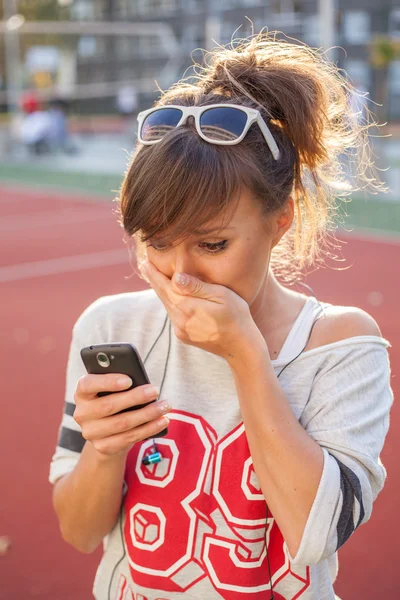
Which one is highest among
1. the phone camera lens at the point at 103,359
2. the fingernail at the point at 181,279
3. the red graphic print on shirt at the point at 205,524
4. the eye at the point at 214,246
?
the eye at the point at 214,246

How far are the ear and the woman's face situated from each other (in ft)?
0.37

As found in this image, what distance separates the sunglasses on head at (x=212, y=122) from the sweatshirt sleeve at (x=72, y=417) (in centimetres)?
49

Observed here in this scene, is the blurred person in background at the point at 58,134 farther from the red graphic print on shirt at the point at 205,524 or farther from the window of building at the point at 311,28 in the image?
the red graphic print on shirt at the point at 205,524

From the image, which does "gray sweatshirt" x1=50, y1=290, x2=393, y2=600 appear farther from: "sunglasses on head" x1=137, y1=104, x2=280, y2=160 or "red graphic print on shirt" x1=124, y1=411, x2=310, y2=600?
"sunglasses on head" x1=137, y1=104, x2=280, y2=160

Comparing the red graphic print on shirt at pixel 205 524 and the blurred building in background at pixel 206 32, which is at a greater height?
the red graphic print on shirt at pixel 205 524

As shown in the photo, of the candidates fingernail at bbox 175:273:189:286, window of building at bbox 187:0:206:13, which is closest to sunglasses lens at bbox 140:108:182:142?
fingernail at bbox 175:273:189:286

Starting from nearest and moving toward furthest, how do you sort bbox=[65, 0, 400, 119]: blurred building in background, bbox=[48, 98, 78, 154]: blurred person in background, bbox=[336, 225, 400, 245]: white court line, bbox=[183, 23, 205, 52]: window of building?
1. bbox=[336, 225, 400, 245]: white court line
2. bbox=[48, 98, 78, 154]: blurred person in background
3. bbox=[65, 0, 400, 119]: blurred building in background
4. bbox=[183, 23, 205, 52]: window of building

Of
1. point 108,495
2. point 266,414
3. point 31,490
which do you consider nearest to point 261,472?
point 266,414

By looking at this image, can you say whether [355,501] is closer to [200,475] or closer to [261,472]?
[261,472]

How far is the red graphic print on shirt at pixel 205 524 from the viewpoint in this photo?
1.71m

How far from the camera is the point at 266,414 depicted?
1635 millimetres

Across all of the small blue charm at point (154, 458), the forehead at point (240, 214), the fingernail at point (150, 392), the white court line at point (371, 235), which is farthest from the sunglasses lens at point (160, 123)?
the white court line at point (371, 235)

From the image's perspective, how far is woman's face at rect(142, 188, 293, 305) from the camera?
5.68 feet

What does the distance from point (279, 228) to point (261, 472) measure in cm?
61
